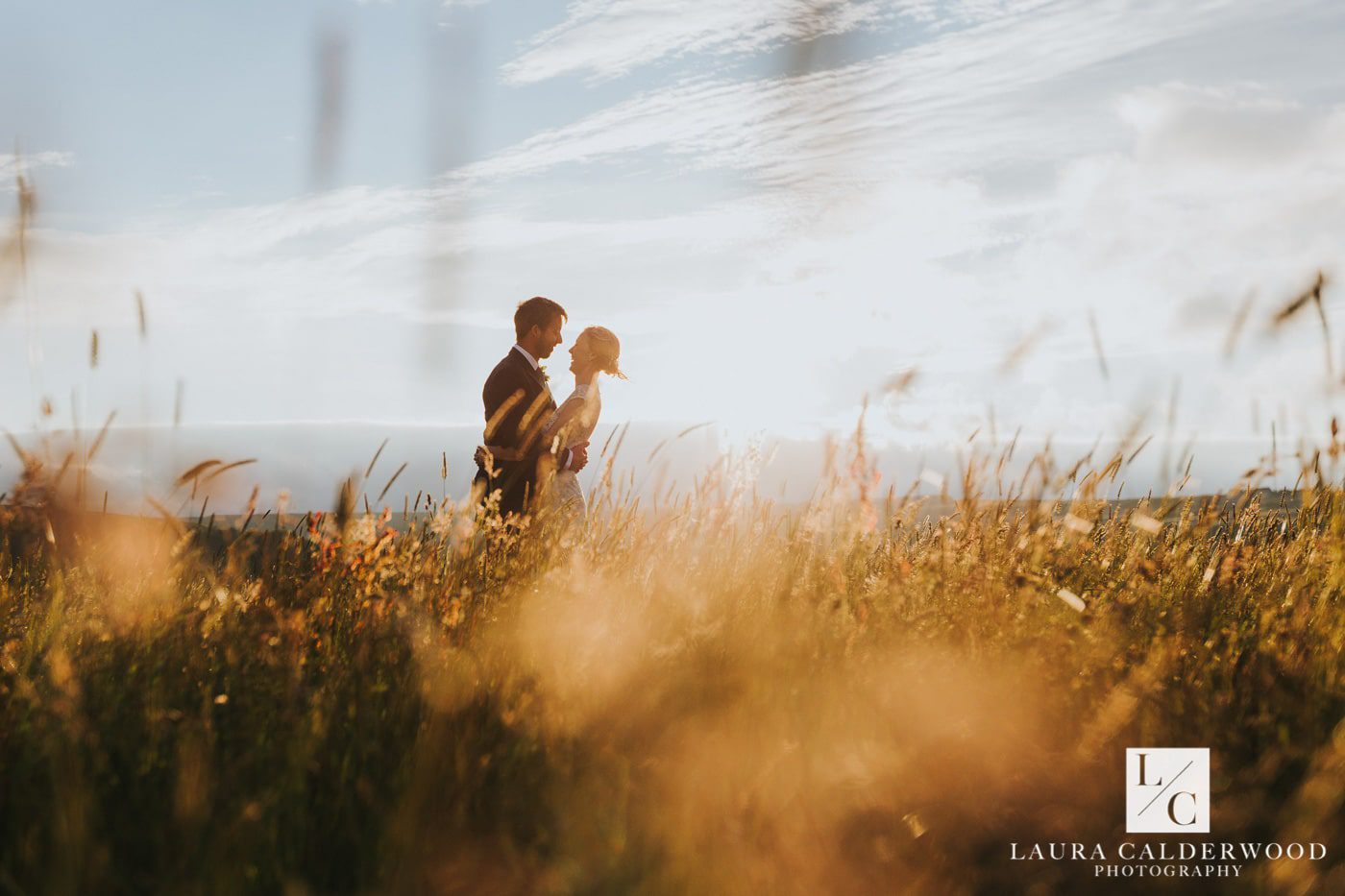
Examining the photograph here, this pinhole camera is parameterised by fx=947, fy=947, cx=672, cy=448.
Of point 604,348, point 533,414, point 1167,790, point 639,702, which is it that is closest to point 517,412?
point 533,414

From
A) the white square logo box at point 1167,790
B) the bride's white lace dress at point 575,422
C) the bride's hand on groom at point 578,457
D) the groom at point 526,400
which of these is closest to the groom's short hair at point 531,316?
the groom at point 526,400

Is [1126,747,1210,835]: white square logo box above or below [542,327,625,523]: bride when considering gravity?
below

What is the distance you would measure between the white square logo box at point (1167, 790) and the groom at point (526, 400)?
3.92 metres

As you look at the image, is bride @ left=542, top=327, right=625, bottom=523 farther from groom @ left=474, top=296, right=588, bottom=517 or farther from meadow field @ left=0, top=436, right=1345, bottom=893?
meadow field @ left=0, top=436, right=1345, bottom=893

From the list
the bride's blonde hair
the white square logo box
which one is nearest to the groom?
the bride's blonde hair

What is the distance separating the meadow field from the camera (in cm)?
180

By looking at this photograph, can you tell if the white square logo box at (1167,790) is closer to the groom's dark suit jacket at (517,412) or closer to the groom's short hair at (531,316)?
the groom's dark suit jacket at (517,412)

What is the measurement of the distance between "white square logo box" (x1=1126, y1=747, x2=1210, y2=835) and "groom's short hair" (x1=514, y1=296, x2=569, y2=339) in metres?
4.74

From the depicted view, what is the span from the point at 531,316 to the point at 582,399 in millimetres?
685

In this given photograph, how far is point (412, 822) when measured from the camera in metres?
1.71

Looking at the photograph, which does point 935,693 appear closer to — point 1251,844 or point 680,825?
point 1251,844

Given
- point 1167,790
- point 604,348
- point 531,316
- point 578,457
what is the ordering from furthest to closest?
point 604,348, point 578,457, point 531,316, point 1167,790

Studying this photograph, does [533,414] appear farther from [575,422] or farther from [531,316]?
[531,316]

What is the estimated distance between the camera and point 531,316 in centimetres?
630
